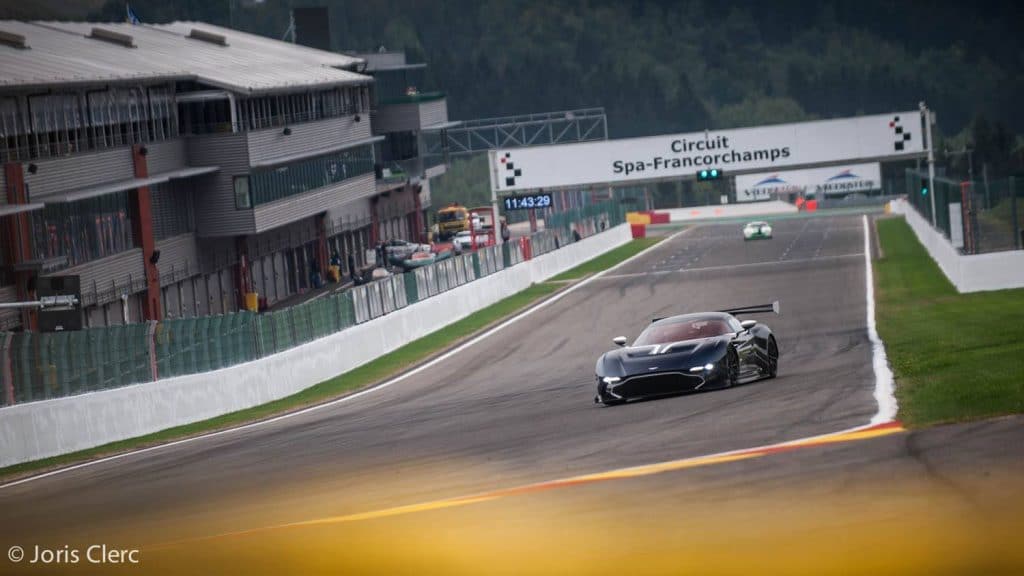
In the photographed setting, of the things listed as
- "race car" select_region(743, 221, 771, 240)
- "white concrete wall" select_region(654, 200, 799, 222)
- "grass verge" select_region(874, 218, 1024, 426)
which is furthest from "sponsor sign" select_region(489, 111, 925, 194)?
"white concrete wall" select_region(654, 200, 799, 222)

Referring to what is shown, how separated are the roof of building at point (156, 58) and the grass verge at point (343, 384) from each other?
17634 millimetres

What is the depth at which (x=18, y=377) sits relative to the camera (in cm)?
2266

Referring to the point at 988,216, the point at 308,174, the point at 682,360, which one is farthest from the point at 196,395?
the point at 308,174

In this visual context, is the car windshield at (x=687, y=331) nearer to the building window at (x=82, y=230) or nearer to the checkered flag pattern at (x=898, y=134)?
the building window at (x=82, y=230)

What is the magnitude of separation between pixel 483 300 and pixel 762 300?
10.4m

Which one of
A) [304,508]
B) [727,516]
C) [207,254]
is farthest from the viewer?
[207,254]

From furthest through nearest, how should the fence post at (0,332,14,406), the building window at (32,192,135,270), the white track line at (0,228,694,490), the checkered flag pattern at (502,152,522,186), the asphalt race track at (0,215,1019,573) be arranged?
the checkered flag pattern at (502,152,522,186) → the building window at (32,192,135,270) → the fence post at (0,332,14,406) → the white track line at (0,228,694,490) → the asphalt race track at (0,215,1019,573)

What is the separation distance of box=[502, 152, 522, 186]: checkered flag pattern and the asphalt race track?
4077 centimetres

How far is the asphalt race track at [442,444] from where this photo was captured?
13586mm

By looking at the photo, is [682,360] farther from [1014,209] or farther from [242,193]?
[242,193]

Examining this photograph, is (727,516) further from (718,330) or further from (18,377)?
(18,377)

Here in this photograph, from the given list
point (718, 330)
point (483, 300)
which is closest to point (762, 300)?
point (483, 300)

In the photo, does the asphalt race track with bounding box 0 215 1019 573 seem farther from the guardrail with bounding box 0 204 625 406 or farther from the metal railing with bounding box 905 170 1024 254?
the metal railing with bounding box 905 170 1024 254

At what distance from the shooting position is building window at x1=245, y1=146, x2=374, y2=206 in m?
66.4
